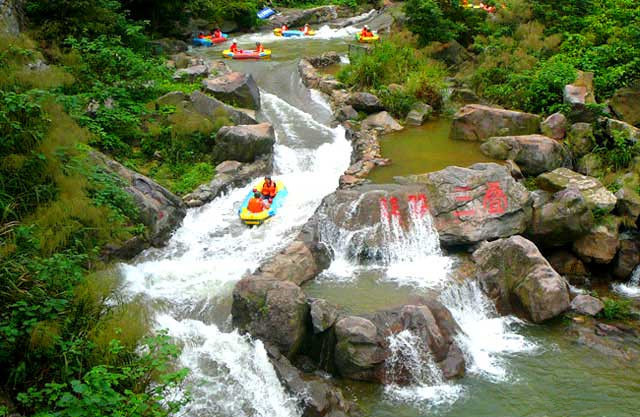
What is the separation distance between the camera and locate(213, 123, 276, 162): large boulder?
1212 cm

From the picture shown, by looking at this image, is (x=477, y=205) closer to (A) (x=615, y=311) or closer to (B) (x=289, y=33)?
(A) (x=615, y=311)

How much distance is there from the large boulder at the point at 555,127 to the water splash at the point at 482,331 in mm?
5654

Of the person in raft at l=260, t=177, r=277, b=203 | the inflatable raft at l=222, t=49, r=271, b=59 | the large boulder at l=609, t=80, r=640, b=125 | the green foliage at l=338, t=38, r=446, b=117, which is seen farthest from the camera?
→ the inflatable raft at l=222, t=49, r=271, b=59

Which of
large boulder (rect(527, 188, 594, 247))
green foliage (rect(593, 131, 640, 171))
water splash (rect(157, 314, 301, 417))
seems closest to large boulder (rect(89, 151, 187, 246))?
water splash (rect(157, 314, 301, 417))

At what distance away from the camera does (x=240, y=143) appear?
12141mm

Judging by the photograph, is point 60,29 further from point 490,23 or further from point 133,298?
point 490,23

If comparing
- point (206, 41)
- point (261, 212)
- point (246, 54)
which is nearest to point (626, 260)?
point (261, 212)

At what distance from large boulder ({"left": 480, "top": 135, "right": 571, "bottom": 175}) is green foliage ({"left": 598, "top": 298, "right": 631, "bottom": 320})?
3.54 metres

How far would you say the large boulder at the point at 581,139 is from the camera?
11875mm

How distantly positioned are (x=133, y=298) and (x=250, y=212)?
3.09 m

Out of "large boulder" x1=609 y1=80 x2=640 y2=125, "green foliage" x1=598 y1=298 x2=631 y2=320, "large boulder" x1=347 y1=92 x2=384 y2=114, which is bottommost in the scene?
"green foliage" x1=598 y1=298 x2=631 y2=320

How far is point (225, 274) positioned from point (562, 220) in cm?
578

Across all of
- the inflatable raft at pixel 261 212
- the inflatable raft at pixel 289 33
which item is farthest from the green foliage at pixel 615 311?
the inflatable raft at pixel 289 33

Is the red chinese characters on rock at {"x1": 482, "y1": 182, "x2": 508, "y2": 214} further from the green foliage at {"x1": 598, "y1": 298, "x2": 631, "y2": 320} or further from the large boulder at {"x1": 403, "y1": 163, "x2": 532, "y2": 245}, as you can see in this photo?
the green foliage at {"x1": 598, "y1": 298, "x2": 631, "y2": 320}
